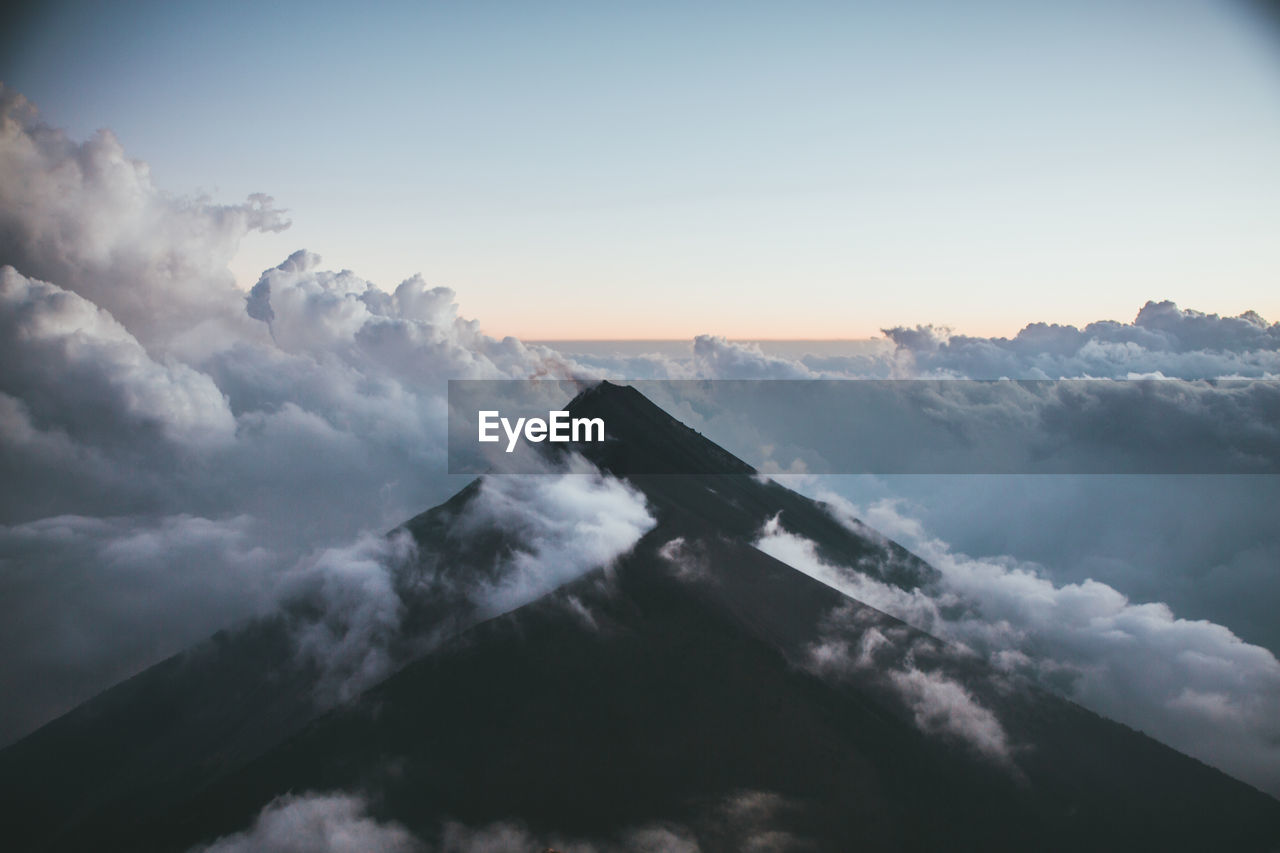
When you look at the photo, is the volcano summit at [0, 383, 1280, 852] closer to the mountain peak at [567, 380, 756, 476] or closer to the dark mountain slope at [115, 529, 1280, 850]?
the dark mountain slope at [115, 529, 1280, 850]

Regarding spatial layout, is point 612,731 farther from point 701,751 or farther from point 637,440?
point 637,440

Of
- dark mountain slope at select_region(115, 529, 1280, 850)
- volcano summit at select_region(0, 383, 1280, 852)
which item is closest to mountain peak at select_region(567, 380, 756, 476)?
volcano summit at select_region(0, 383, 1280, 852)

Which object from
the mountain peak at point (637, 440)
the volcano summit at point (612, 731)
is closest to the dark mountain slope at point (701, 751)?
the volcano summit at point (612, 731)

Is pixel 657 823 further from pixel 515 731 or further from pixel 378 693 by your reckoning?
pixel 378 693

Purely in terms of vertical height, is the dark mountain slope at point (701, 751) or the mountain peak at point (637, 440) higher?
the mountain peak at point (637, 440)

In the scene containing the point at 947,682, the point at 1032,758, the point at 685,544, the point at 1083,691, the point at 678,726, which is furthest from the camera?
the point at 1083,691

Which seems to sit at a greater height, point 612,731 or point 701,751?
point 612,731

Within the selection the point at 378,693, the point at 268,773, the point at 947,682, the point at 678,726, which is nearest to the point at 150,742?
the point at 268,773

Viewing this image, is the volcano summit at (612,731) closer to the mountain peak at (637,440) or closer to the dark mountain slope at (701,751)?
the dark mountain slope at (701,751)

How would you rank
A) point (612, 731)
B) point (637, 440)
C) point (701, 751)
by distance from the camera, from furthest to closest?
point (637, 440), point (612, 731), point (701, 751)

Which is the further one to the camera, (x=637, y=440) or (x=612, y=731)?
(x=637, y=440)

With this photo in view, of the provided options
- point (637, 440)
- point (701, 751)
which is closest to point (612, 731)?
point (701, 751)
